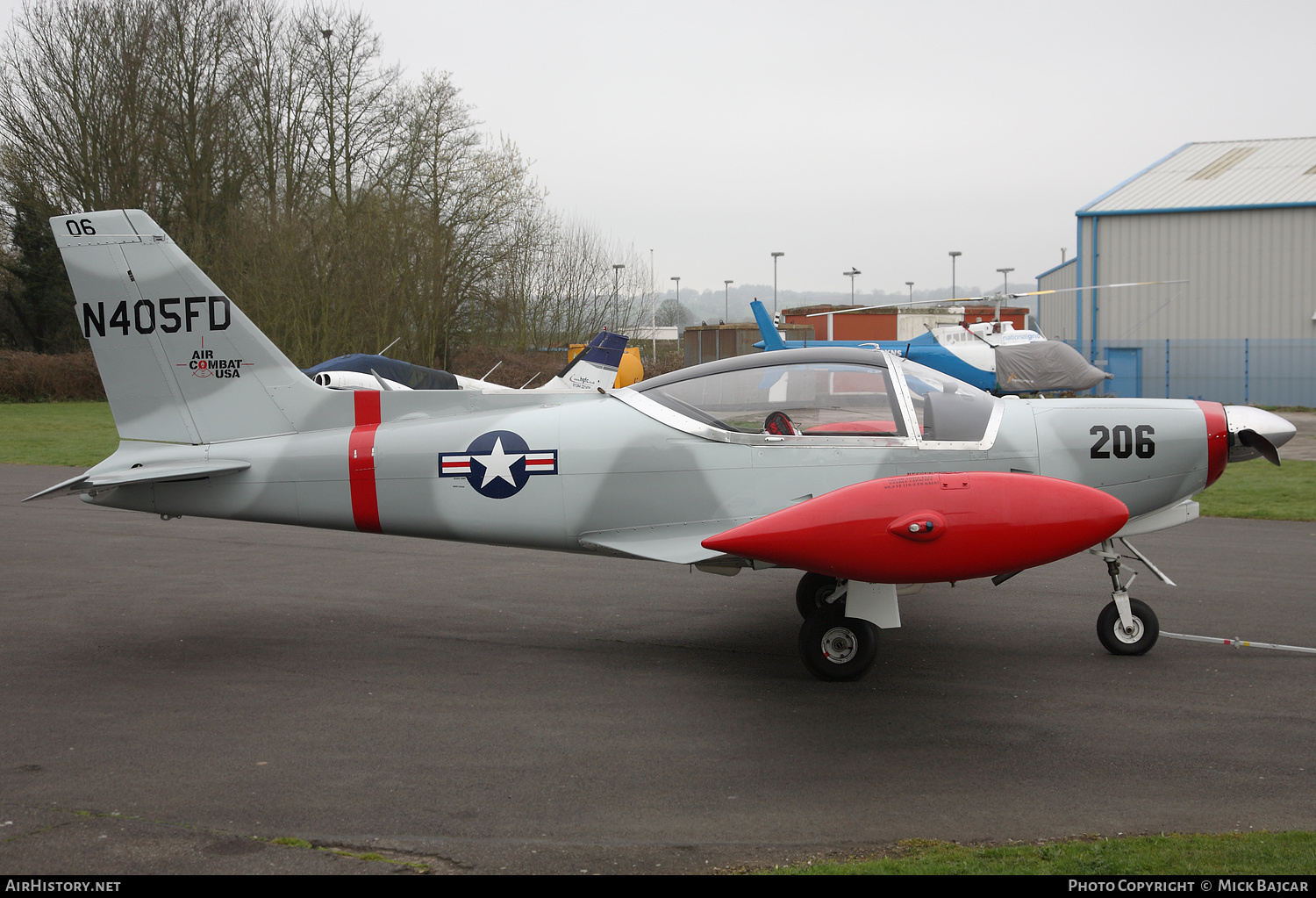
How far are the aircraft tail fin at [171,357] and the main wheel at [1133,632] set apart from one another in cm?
544

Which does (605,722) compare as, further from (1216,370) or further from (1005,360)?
(1216,370)

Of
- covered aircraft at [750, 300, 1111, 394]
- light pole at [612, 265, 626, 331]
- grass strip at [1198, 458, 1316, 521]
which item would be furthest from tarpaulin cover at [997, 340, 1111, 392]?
light pole at [612, 265, 626, 331]

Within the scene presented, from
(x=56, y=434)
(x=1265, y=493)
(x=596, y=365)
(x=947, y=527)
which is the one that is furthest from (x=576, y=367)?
(x=947, y=527)

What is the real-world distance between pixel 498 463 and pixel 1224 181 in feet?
119

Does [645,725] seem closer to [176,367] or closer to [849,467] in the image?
[849,467]

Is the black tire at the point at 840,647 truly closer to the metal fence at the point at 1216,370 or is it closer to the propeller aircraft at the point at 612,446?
the propeller aircraft at the point at 612,446

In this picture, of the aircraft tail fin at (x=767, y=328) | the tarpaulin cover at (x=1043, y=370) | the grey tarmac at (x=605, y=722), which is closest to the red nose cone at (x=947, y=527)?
the grey tarmac at (x=605, y=722)

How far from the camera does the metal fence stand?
31.1m

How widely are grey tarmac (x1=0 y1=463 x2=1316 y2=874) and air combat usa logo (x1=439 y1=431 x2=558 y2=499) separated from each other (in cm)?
117

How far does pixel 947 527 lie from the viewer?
16.1 ft

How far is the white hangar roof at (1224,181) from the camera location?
106 ft

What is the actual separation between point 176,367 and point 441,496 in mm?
2099

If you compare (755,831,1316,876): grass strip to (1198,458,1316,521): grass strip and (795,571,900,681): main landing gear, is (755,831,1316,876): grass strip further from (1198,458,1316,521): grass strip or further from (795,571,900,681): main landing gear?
(1198,458,1316,521): grass strip

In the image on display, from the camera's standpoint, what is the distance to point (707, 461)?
587 centimetres
